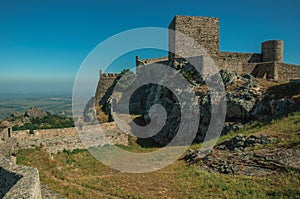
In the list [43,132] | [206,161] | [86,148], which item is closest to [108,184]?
[206,161]

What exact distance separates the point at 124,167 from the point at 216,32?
51.0 feet

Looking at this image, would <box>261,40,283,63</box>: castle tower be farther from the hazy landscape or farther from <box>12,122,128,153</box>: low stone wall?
the hazy landscape

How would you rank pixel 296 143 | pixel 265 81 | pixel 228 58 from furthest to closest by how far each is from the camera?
pixel 228 58 < pixel 265 81 < pixel 296 143

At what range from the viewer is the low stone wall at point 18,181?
6.35 metres

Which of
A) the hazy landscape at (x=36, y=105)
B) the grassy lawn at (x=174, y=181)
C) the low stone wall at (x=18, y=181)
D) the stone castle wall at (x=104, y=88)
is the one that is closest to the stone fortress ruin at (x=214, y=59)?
the grassy lawn at (x=174, y=181)

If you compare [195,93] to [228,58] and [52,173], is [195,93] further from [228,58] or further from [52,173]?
[52,173]

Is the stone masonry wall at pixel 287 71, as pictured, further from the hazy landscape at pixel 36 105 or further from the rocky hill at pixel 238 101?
the hazy landscape at pixel 36 105

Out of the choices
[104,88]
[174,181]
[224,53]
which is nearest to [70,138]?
[174,181]

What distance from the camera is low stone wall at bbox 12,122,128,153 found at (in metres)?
16.8

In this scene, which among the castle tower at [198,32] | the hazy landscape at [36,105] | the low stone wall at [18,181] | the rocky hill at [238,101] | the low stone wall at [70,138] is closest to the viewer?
the low stone wall at [18,181]

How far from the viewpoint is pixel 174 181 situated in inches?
403

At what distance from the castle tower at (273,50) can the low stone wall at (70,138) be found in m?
17.0

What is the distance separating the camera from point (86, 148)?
61.0 feet

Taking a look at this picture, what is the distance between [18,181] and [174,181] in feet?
20.3
